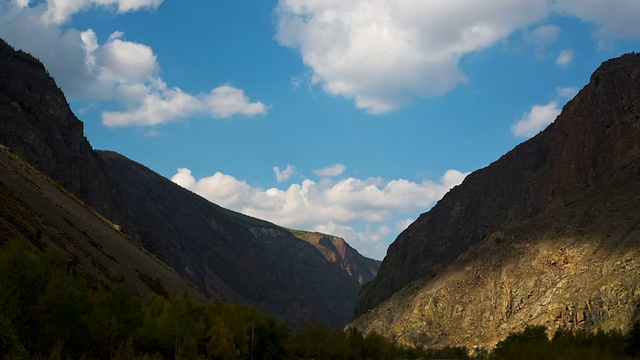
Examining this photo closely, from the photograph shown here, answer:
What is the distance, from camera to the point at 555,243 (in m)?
93.8

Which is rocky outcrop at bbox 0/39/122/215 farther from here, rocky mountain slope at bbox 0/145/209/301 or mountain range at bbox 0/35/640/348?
rocky mountain slope at bbox 0/145/209/301

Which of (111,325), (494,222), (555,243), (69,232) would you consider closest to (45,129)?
(69,232)

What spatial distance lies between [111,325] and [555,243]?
85.0 m

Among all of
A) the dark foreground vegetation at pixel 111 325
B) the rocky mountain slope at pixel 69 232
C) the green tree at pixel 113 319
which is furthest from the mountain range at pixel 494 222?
the green tree at pixel 113 319

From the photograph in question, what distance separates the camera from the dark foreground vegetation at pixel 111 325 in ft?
65.3

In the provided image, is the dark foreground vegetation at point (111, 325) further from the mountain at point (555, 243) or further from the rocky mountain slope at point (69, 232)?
the mountain at point (555, 243)

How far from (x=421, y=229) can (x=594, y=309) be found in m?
97.8

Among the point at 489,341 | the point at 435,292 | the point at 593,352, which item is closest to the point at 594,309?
the point at 489,341

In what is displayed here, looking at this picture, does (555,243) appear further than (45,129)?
No

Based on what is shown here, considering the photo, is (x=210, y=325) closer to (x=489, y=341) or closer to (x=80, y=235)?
(x=80, y=235)

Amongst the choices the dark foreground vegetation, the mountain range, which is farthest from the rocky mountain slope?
the dark foreground vegetation

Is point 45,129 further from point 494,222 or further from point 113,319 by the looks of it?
point 494,222

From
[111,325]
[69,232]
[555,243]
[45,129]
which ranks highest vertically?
[555,243]

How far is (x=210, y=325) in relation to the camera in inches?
1615
